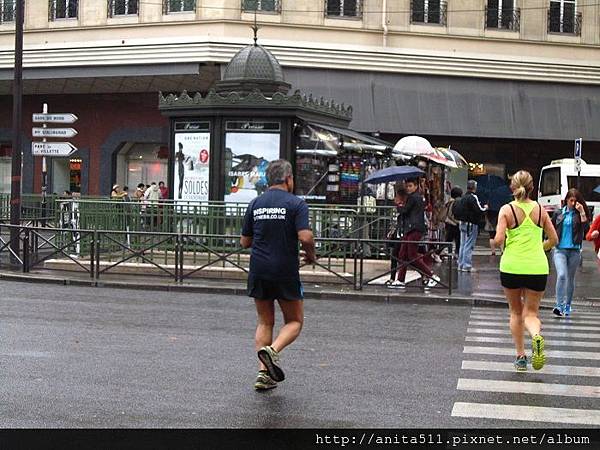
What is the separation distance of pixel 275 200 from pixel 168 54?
83.2 feet

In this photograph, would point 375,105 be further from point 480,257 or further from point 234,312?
point 234,312

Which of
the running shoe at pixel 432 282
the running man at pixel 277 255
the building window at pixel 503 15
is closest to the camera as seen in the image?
the running man at pixel 277 255

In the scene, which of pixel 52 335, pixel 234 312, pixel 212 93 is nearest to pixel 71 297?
pixel 234 312

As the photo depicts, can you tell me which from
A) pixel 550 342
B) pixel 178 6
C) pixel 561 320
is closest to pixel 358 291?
pixel 561 320

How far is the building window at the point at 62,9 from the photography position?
110 ft

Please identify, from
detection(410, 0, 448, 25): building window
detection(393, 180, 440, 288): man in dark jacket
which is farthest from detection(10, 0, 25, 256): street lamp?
detection(410, 0, 448, 25): building window

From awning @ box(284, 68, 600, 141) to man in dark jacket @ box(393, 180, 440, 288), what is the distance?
1591 cm

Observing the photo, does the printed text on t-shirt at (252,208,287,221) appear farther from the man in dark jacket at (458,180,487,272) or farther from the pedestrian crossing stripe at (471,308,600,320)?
the man in dark jacket at (458,180,487,272)

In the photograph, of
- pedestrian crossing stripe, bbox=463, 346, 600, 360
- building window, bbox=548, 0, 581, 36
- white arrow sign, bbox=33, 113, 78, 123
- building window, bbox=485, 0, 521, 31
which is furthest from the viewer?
building window, bbox=548, 0, 581, 36

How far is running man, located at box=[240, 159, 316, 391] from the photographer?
7.29 metres

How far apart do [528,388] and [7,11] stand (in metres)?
32.1

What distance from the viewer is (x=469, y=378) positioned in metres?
7.98

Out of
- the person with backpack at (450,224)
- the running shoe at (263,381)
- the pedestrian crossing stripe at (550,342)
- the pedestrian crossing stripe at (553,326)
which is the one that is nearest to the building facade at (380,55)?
the person with backpack at (450,224)

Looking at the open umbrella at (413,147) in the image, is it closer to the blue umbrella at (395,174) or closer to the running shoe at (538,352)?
the blue umbrella at (395,174)
